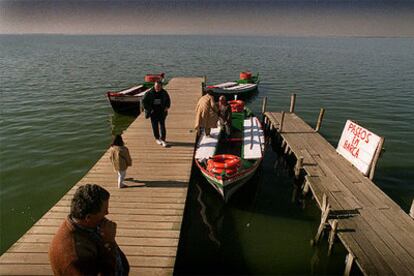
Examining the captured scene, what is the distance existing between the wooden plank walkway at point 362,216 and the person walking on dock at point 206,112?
14.9 ft

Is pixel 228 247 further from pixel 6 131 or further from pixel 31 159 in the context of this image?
pixel 6 131

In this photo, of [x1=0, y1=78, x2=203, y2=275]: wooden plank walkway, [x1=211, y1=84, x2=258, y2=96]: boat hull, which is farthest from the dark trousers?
[x1=211, y1=84, x2=258, y2=96]: boat hull

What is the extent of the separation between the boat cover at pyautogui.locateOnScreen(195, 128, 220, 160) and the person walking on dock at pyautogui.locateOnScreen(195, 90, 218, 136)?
77 centimetres

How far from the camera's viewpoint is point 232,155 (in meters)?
12.7

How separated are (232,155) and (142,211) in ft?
17.4

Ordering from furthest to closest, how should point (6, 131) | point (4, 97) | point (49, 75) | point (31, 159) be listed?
→ point (49, 75), point (4, 97), point (6, 131), point (31, 159)

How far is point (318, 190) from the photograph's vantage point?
35.6ft

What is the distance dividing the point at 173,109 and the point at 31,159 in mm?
8655

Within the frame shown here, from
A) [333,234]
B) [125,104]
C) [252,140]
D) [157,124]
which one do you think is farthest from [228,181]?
[125,104]

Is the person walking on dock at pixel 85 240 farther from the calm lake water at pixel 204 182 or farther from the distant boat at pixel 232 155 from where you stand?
the distant boat at pixel 232 155

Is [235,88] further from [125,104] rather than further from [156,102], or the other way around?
[156,102]

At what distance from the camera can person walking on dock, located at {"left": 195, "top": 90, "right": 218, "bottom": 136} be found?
13125mm

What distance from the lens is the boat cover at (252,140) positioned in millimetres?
13023

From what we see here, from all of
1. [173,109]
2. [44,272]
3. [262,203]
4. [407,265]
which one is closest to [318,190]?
[262,203]
